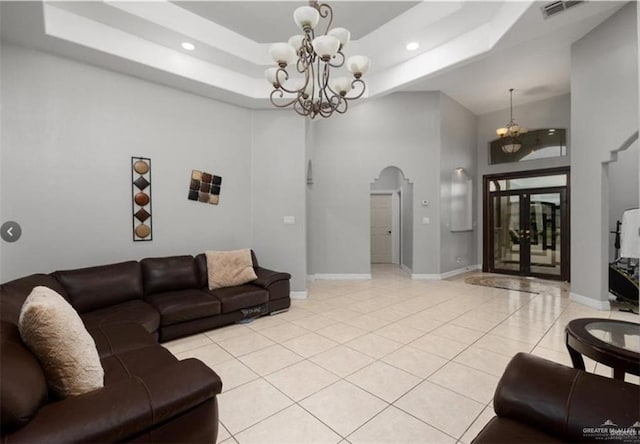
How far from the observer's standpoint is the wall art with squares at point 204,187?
13.5ft

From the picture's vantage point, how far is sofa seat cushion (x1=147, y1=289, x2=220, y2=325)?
2.97m

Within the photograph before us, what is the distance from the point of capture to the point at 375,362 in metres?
2.59

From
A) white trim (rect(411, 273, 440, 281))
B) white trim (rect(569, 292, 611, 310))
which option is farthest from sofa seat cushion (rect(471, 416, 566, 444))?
white trim (rect(411, 273, 440, 281))

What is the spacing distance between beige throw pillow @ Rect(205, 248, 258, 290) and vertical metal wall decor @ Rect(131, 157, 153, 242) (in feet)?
2.67

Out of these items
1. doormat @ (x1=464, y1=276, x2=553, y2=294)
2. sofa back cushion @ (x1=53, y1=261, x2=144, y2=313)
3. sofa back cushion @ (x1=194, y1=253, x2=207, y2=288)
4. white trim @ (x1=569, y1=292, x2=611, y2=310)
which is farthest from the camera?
doormat @ (x1=464, y1=276, x2=553, y2=294)

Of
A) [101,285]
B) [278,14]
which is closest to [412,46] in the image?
[278,14]

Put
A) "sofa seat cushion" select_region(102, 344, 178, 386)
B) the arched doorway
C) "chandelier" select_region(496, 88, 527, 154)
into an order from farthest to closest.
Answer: the arched doorway
"chandelier" select_region(496, 88, 527, 154)
"sofa seat cushion" select_region(102, 344, 178, 386)

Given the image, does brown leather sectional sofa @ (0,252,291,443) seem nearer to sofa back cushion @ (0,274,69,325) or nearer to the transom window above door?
sofa back cushion @ (0,274,69,325)

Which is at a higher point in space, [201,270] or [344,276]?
[201,270]

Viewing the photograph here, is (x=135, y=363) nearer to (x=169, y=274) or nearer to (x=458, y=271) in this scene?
(x=169, y=274)

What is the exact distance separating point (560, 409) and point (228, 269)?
3394 mm

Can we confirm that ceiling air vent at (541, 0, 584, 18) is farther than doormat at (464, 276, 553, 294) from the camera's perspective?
No

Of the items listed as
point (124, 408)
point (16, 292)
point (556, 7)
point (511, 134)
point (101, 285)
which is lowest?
point (124, 408)

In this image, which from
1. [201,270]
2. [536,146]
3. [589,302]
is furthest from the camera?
[536,146]
